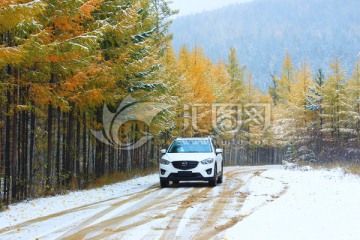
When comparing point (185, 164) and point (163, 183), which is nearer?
point (185, 164)

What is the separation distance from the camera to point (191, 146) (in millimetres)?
18938

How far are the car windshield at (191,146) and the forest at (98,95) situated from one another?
116 inches

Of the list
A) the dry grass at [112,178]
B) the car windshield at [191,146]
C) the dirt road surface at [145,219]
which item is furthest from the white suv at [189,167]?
the dirt road surface at [145,219]

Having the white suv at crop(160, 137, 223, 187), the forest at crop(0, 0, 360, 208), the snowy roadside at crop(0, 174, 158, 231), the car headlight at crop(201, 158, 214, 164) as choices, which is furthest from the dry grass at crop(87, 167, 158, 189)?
the car headlight at crop(201, 158, 214, 164)

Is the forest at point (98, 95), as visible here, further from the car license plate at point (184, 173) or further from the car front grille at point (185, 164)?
the car license plate at point (184, 173)

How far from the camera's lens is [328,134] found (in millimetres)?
44812

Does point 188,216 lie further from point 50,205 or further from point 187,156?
point 187,156

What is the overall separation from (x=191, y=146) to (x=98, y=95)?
5.09m

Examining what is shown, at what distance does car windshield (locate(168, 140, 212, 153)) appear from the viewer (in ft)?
61.0

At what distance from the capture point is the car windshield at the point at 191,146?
61.0 ft

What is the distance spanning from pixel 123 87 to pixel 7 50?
33.4 ft

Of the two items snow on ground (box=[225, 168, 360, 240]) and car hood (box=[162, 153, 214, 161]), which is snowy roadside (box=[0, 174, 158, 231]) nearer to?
car hood (box=[162, 153, 214, 161])

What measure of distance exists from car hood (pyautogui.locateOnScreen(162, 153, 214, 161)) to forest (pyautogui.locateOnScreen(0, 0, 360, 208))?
3034mm

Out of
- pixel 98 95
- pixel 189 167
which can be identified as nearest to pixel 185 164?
pixel 189 167
